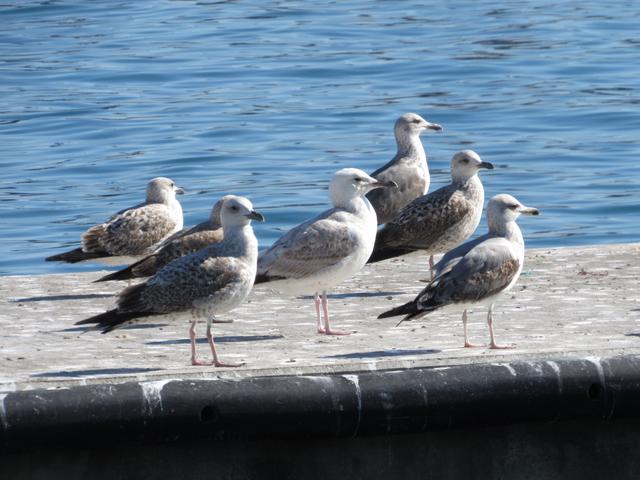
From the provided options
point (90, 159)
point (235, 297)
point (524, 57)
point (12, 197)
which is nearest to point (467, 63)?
point (524, 57)

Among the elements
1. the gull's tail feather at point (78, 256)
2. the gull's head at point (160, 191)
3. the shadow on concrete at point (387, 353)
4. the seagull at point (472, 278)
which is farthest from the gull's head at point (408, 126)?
the shadow on concrete at point (387, 353)

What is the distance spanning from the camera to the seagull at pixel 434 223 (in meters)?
12.5

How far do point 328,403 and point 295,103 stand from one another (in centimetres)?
2122

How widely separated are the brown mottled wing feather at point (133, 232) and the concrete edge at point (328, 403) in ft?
12.6

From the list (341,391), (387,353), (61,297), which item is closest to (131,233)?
(61,297)

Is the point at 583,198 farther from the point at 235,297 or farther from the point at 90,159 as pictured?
the point at 235,297

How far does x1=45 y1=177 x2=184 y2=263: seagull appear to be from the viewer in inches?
495

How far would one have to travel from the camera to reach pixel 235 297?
31.9 feet

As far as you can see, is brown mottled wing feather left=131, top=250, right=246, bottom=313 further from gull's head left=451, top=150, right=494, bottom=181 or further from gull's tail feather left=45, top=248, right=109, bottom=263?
gull's head left=451, top=150, right=494, bottom=181

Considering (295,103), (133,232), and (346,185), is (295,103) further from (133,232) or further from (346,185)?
(346,185)

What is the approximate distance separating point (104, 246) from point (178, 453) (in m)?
3.98

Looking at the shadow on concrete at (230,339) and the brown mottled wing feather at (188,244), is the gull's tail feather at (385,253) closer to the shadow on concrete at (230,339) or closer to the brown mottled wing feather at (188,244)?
the brown mottled wing feather at (188,244)

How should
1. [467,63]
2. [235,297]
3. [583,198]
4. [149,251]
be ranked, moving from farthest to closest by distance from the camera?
[467,63], [583,198], [149,251], [235,297]

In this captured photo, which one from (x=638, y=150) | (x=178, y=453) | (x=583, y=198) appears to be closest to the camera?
(x=178, y=453)
